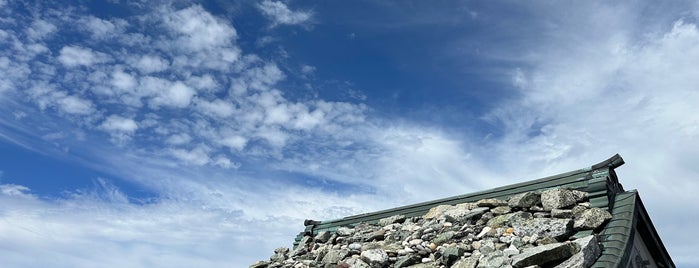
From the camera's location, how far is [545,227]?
7793mm

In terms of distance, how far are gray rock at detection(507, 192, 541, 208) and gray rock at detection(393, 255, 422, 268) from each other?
2.23 meters

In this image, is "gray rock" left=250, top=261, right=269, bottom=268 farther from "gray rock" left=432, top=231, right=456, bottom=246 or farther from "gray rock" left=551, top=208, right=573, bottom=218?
"gray rock" left=551, top=208, right=573, bottom=218

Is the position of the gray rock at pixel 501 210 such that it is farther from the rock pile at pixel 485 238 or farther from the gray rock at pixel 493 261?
the gray rock at pixel 493 261

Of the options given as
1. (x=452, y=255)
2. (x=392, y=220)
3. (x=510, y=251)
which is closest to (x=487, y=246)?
(x=510, y=251)

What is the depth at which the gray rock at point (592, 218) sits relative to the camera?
775 cm

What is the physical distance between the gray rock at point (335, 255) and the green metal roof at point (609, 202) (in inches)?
89.8

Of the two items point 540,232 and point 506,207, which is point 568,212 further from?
point 506,207

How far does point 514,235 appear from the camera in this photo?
Answer: 26.3 ft

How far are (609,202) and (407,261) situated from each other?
376cm

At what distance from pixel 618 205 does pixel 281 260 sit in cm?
769

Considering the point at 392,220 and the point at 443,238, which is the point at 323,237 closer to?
the point at 392,220

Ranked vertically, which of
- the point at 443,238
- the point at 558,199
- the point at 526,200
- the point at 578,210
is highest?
the point at 526,200

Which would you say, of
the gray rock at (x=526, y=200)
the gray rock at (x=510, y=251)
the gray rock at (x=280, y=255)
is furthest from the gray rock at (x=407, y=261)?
the gray rock at (x=280, y=255)

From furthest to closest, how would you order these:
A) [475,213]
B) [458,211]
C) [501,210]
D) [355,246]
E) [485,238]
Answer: [355,246] < [458,211] < [475,213] < [501,210] < [485,238]
